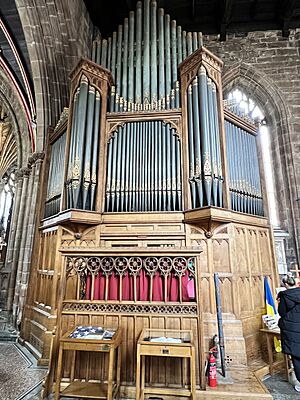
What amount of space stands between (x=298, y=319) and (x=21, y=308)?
5.33 meters

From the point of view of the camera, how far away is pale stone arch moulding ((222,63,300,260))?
6.65m

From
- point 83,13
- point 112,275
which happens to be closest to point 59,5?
point 83,13

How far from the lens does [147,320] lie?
308 cm

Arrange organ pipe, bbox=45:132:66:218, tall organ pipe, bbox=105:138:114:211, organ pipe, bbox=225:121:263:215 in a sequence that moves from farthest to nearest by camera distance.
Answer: organ pipe, bbox=45:132:66:218
organ pipe, bbox=225:121:263:215
tall organ pipe, bbox=105:138:114:211

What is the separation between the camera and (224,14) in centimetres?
766

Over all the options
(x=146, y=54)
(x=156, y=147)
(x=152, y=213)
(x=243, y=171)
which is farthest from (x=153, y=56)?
(x=152, y=213)

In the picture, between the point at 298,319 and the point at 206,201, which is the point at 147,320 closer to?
the point at 298,319

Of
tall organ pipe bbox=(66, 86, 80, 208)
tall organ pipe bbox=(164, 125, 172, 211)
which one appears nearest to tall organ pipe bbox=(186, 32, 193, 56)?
tall organ pipe bbox=(164, 125, 172, 211)

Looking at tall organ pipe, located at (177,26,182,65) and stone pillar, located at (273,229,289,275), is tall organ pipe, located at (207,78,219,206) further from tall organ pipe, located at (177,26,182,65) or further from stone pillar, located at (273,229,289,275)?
stone pillar, located at (273,229,289,275)

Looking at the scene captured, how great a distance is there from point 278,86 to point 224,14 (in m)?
2.67

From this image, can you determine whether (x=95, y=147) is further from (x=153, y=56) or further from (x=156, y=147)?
(x=153, y=56)

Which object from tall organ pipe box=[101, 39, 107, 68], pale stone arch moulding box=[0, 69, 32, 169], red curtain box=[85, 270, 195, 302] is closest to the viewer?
red curtain box=[85, 270, 195, 302]

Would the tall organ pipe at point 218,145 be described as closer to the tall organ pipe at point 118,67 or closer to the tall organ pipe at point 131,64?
the tall organ pipe at point 131,64

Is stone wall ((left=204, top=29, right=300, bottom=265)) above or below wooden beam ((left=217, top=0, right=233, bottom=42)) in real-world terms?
below
